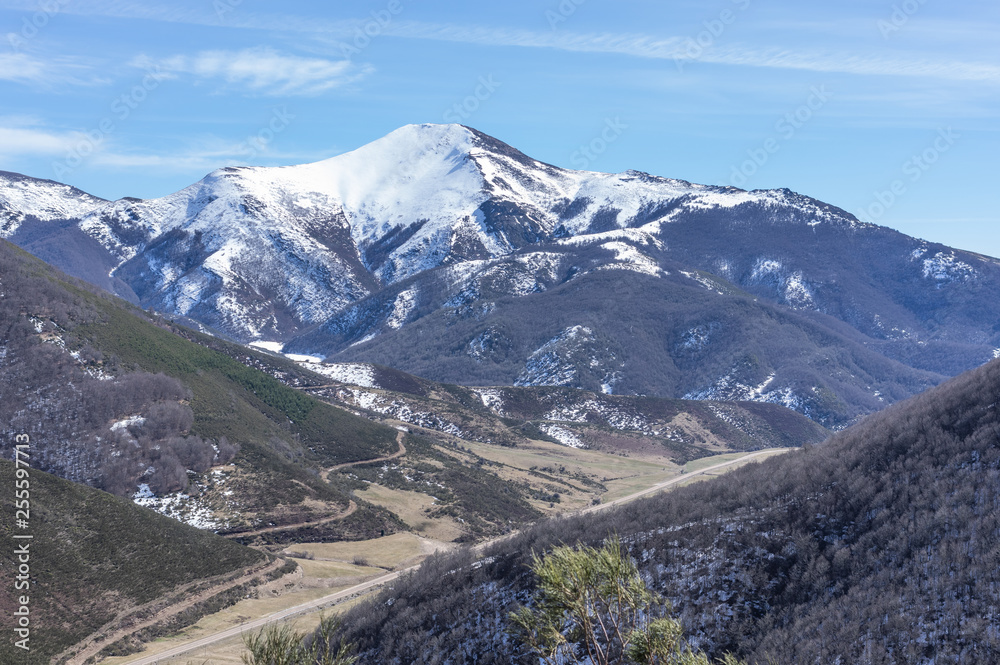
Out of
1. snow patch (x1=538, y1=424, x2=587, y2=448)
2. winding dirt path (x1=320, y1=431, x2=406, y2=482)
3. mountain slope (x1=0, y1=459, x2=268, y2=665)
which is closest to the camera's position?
mountain slope (x1=0, y1=459, x2=268, y2=665)

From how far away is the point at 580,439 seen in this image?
165 m

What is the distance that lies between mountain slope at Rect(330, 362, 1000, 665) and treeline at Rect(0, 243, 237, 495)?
4717 cm

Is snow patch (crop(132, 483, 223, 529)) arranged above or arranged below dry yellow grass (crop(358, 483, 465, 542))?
above

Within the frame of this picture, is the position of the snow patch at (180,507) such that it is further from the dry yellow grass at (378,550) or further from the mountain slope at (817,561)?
the mountain slope at (817,561)

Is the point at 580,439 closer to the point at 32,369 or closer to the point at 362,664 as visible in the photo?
the point at 32,369

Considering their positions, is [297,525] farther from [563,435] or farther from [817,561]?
[563,435]

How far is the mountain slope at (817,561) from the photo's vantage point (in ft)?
102

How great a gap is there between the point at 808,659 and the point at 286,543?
64.9 metres

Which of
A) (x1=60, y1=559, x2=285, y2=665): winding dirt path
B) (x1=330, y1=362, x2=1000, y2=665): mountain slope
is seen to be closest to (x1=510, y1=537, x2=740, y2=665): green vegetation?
(x1=330, y1=362, x2=1000, y2=665): mountain slope

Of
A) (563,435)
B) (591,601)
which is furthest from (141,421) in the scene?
A: (563,435)

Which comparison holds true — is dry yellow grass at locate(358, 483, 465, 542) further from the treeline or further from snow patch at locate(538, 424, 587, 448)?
snow patch at locate(538, 424, 587, 448)

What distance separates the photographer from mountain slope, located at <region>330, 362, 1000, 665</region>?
31219 millimetres

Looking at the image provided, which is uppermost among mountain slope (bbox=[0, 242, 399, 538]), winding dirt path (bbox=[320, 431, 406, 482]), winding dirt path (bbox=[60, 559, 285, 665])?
→ mountain slope (bbox=[0, 242, 399, 538])

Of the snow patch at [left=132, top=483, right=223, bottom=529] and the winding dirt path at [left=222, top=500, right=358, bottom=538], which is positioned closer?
the snow patch at [left=132, top=483, right=223, bottom=529]
